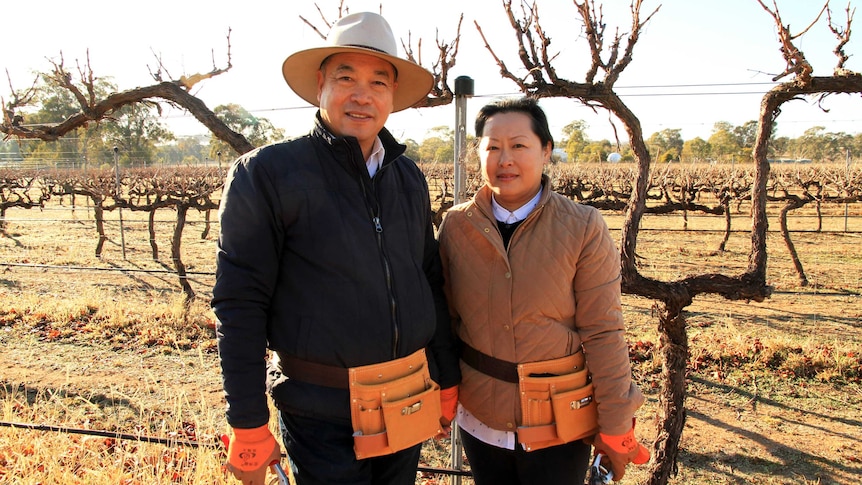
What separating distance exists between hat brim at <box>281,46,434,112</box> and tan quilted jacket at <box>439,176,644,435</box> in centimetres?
54

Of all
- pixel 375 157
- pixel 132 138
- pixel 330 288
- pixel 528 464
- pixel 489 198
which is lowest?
pixel 528 464

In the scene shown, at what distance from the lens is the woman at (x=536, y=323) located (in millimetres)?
1810

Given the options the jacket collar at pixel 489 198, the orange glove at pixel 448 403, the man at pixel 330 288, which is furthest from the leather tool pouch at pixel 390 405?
the jacket collar at pixel 489 198

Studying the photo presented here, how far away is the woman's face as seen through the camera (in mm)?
1863

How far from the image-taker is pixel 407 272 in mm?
1705

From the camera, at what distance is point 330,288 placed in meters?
1.57

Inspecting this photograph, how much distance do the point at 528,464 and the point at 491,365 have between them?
35cm

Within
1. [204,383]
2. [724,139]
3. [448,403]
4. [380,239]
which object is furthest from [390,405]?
[724,139]

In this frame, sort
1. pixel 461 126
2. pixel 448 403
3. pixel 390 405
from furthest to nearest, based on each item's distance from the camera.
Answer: pixel 461 126 → pixel 448 403 → pixel 390 405

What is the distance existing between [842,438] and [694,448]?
4.48ft

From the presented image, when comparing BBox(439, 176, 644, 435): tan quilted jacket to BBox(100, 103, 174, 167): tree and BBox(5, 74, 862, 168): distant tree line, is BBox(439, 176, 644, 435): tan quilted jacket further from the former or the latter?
BBox(100, 103, 174, 167): tree

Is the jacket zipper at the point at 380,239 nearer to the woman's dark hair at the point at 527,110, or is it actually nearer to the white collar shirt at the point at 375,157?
the white collar shirt at the point at 375,157

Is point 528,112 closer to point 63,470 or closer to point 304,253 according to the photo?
point 304,253

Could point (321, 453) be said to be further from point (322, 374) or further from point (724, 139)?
point (724, 139)
